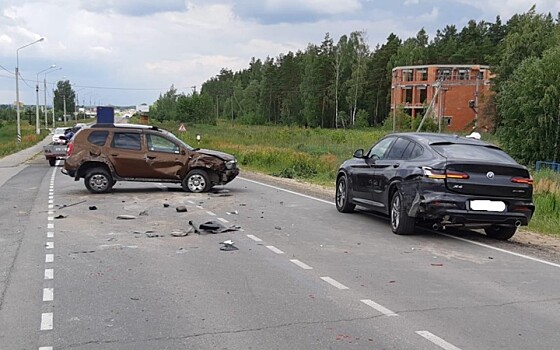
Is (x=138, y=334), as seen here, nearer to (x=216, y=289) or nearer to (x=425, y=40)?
(x=216, y=289)

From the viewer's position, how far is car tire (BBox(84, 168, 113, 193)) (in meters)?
16.9

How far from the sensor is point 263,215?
13062mm

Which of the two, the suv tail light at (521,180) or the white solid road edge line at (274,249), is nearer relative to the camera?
the white solid road edge line at (274,249)

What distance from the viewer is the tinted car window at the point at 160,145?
17234 mm

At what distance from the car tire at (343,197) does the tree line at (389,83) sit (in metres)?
33.2

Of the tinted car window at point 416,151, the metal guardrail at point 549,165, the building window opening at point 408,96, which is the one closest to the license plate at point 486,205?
the tinted car window at point 416,151

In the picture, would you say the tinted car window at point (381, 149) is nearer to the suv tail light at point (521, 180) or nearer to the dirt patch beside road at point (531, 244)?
the dirt patch beside road at point (531, 244)

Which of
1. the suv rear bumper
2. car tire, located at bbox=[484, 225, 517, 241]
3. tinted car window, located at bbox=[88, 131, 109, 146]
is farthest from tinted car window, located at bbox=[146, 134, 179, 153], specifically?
car tire, located at bbox=[484, 225, 517, 241]

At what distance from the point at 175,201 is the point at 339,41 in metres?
95.9

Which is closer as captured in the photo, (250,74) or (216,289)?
(216,289)

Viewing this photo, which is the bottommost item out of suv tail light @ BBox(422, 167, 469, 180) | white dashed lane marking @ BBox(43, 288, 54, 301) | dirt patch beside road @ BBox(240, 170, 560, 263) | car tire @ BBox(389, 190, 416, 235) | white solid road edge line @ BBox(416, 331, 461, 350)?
dirt patch beside road @ BBox(240, 170, 560, 263)

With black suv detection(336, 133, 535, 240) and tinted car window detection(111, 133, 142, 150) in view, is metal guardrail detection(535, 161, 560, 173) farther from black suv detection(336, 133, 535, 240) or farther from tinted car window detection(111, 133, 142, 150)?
black suv detection(336, 133, 535, 240)

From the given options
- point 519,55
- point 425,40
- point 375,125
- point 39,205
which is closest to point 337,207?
point 39,205

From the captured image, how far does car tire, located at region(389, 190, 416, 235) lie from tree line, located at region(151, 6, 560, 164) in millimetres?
35290
